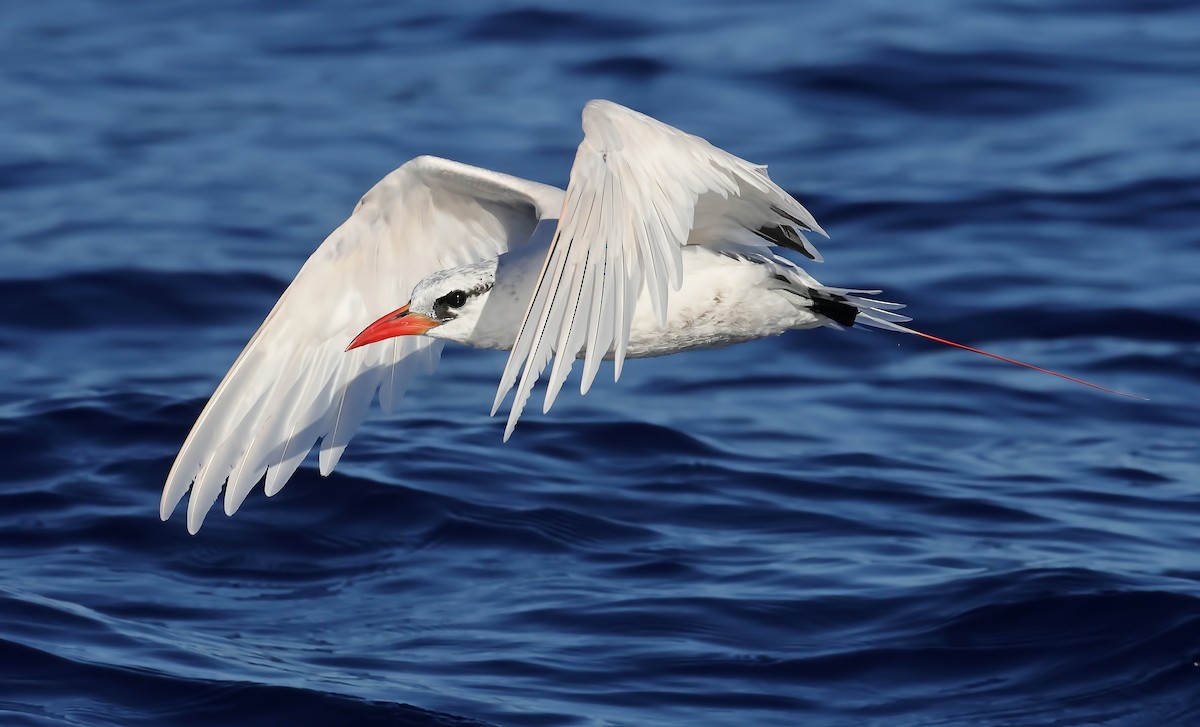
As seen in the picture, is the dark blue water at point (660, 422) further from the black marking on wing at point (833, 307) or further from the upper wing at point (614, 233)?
the upper wing at point (614, 233)

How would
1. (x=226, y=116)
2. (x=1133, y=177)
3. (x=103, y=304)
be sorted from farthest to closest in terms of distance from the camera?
(x=226, y=116) → (x=1133, y=177) → (x=103, y=304)

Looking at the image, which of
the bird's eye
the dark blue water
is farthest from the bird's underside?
the dark blue water

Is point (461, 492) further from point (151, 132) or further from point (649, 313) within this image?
point (151, 132)

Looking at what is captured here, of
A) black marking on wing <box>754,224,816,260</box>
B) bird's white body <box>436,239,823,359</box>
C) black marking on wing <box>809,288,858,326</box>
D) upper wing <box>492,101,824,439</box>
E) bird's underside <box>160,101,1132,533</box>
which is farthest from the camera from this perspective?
black marking on wing <box>754,224,816,260</box>

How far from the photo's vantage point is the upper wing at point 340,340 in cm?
717

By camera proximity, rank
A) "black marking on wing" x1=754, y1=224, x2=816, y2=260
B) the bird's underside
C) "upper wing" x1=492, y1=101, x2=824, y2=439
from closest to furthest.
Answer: "upper wing" x1=492, y1=101, x2=824, y2=439, the bird's underside, "black marking on wing" x1=754, y1=224, x2=816, y2=260

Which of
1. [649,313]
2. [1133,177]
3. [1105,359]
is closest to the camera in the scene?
[649,313]

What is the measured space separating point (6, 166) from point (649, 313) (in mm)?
8768

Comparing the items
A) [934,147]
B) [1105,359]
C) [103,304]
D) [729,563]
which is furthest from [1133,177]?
[103,304]

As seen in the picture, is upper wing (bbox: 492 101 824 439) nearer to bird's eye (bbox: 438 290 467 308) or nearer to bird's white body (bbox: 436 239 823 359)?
bird's white body (bbox: 436 239 823 359)

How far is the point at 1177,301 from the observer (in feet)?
35.5

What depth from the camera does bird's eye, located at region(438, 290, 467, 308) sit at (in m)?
6.44

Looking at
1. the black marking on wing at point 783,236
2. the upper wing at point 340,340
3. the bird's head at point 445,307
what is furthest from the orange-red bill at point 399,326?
the black marking on wing at point 783,236

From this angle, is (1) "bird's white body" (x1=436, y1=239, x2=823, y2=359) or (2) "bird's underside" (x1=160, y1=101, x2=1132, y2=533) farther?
(1) "bird's white body" (x1=436, y1=239, x2=823, y2=359)
